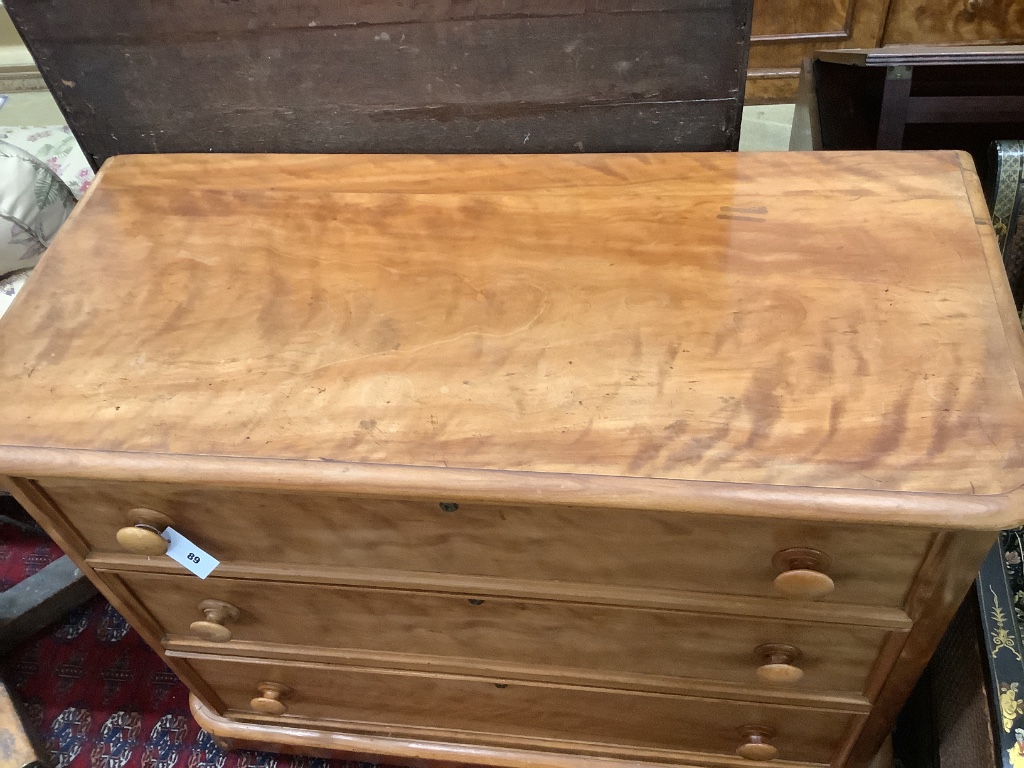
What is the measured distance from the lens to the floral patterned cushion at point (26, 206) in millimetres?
1414

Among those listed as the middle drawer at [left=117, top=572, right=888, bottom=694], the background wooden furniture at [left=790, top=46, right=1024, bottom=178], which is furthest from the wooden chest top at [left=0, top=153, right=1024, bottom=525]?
the background wooden furniture at [left=790, top=46, right=1024, bottom=178]

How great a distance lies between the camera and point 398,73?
3.31 ft

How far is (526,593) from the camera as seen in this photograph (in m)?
0.87

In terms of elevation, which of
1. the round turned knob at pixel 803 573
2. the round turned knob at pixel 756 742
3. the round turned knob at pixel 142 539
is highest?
the round turned knob at pixel 142 539

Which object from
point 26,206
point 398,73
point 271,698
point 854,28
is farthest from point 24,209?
point 854,28

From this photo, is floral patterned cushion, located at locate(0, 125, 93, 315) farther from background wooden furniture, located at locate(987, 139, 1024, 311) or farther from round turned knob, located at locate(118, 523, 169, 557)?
background wooden furniture, located at locate(987, 139, 1024, 311)

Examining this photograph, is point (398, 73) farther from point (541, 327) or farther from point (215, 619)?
point (215, 619)

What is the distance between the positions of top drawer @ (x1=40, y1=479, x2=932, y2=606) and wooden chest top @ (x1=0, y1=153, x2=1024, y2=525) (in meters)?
0.08

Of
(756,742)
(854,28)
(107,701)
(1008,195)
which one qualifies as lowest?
(107,701)

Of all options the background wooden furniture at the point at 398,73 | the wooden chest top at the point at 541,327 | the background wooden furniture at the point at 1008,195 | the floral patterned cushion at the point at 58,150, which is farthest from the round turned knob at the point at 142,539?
the background wooden furniture at the point at 1008,195

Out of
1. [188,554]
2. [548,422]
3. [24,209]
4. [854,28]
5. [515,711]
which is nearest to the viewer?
[548,422]

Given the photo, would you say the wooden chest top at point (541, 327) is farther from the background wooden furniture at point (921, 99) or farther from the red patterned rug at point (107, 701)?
the red patterned rug at point (107, 701)

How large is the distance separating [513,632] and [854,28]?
1.98 m

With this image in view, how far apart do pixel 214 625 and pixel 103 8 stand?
771 millimetres
